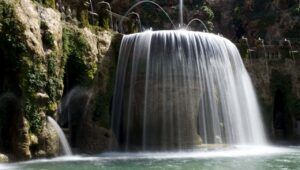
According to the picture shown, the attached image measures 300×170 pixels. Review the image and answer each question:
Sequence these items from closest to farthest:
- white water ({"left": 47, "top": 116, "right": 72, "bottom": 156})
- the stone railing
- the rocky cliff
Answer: the rocky cliff, white water ({"left": 47, "top": 116, "right": 72, "bottom": 156}), the stone railing

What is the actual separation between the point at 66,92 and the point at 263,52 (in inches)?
683

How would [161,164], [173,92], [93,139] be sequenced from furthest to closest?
[173,92]
[93,139]
[161,164]

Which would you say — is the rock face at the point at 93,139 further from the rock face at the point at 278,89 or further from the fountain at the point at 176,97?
the rock face at the point at 278,89

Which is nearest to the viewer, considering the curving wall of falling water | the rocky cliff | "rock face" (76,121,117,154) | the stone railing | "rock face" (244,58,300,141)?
the rocky cliff

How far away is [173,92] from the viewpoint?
2516 cm

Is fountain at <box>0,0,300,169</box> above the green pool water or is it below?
above

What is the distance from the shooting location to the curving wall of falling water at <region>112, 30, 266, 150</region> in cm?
2489

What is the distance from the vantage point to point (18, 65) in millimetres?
19922

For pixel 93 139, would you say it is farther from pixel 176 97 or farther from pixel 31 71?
pixel 31 71

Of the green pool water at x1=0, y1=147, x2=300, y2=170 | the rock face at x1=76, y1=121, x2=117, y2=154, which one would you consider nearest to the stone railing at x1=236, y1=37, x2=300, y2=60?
the rock face at x1=76, y1=121, x2=117, y2=154

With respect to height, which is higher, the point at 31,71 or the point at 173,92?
the point at 31,71

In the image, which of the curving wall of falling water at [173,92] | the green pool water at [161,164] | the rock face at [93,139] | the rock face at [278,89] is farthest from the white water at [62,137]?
the rock face at [278,89]

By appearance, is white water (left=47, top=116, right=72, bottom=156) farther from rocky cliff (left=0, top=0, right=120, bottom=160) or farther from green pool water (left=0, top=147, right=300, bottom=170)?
green pool water (left=0, top=147, right=300, bottom=170)

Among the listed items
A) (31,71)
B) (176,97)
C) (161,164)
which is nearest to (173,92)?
(176,97)
